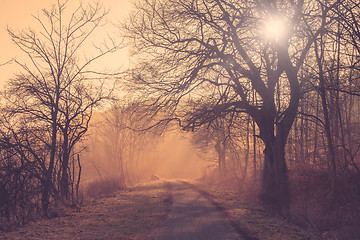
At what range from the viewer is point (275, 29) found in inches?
587

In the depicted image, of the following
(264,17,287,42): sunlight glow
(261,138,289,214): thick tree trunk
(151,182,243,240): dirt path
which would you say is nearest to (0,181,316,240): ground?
(151,182,243,240): dirt path

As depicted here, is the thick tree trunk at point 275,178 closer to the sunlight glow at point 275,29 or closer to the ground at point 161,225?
the ground at point 161,225

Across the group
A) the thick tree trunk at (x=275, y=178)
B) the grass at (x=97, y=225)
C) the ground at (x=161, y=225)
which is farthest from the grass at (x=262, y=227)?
the grass at (x=97, y=225)

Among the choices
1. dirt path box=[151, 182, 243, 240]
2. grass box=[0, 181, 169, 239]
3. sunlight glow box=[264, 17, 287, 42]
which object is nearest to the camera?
dirt path box=[151, 182, 243, 240]

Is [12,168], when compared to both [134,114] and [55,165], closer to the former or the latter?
Result: [55,165]

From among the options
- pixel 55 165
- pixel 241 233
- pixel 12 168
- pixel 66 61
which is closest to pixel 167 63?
pixel 66 61

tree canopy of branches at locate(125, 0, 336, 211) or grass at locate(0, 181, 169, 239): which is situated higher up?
tree canopy of branches at locate(125, 0, 336, 211)

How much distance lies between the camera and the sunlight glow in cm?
1428

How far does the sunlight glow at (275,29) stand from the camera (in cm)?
1428

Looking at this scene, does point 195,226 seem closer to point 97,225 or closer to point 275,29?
point 97,225

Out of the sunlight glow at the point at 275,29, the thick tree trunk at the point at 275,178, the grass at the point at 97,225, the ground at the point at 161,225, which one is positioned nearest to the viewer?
the ground at the point at 161,225

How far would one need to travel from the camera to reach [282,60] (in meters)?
15.5

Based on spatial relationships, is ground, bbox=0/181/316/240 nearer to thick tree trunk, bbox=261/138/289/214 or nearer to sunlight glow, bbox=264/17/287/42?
thick tree trunk, bbox=261/138/289/214

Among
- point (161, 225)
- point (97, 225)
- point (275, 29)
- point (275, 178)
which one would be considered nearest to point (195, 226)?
point (161, 225)
